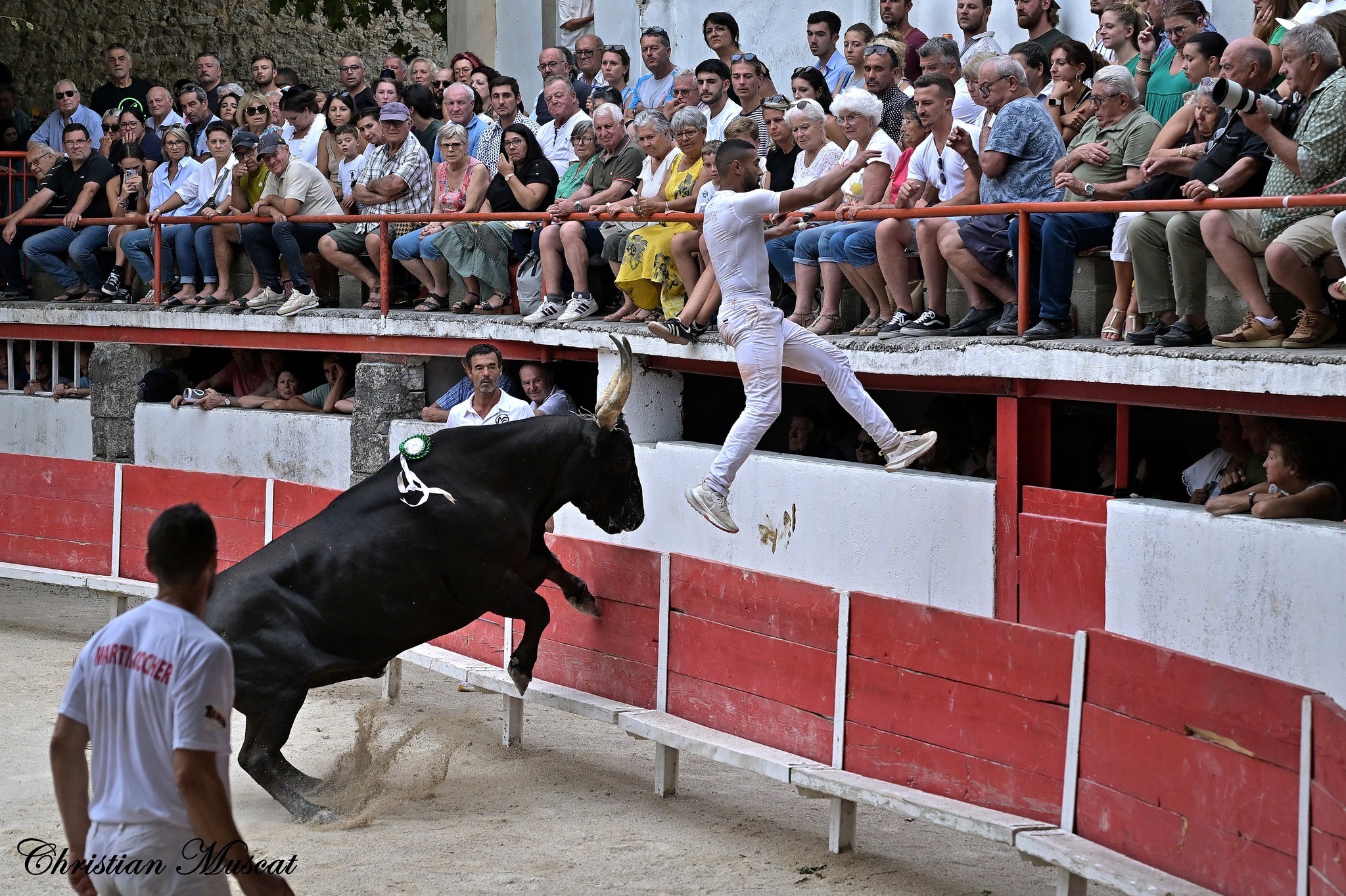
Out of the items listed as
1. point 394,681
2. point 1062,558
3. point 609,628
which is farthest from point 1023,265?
point 394,681

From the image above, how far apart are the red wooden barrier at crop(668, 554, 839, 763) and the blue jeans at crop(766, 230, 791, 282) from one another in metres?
2.35

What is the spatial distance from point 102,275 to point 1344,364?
1159 centimetres

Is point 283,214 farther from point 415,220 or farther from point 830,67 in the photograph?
point 830,67

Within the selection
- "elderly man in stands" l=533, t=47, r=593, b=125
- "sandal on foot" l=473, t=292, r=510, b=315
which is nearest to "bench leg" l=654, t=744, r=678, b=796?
"sandal on foot" l=473, t=292, r=510, b=315

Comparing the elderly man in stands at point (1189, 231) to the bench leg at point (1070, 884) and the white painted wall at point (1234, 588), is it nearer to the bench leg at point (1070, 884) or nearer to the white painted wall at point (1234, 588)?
the white painted wall at point (1234, 588)

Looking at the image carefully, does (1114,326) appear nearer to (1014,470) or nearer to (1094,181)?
(1094,181)

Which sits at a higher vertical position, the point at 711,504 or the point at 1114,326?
the point at 1114,326

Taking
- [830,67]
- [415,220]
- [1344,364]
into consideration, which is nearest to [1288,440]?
[1344,364]

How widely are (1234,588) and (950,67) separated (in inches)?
135

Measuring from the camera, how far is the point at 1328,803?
432 centimetres

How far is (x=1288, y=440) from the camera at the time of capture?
6.51m

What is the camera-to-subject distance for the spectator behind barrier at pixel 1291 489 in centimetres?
646

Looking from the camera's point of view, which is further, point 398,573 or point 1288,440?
point 398,573

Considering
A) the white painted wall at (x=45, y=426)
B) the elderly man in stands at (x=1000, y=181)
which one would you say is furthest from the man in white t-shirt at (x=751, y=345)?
the white painted wall at (x=45, y=426)
